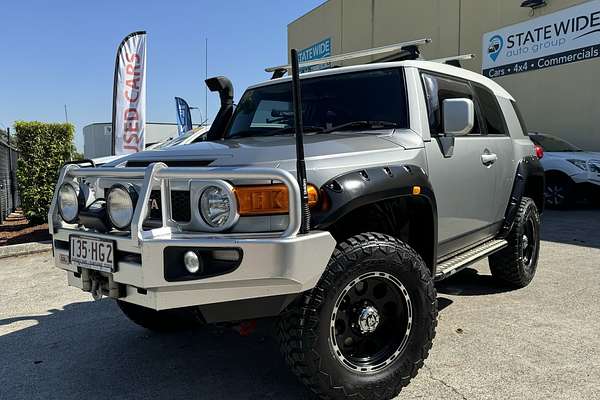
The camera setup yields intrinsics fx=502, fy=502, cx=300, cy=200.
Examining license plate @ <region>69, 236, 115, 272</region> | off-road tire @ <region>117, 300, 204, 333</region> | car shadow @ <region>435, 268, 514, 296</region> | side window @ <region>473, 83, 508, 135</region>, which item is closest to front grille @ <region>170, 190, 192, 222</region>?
license plate @ <region>69, 236, 115, 272</region>

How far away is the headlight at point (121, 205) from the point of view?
243cm

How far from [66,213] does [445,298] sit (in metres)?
→ 3.18

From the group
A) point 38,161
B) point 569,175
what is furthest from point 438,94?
point 569,175

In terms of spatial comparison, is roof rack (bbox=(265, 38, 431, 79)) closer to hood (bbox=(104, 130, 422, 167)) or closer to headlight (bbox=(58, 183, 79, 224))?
hood (bbox=(104, 130, 422, 167))

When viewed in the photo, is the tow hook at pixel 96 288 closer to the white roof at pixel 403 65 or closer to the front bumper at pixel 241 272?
the front bumper at pixel 241 272

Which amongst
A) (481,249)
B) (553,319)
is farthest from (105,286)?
(553,319)

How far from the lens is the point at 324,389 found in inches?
93.0

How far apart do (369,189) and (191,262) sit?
952mm

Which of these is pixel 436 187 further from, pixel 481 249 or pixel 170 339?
pixel 170 339

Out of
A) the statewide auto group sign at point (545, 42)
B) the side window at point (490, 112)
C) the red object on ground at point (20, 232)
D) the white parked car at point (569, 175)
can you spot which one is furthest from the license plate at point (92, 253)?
the statewide auto group sign at point (545, 42)

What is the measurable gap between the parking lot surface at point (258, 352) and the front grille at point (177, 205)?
1048mm

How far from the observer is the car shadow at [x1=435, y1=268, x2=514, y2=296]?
15.2 ft

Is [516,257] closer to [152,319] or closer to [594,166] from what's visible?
[152,319]

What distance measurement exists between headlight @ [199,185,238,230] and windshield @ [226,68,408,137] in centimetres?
125
